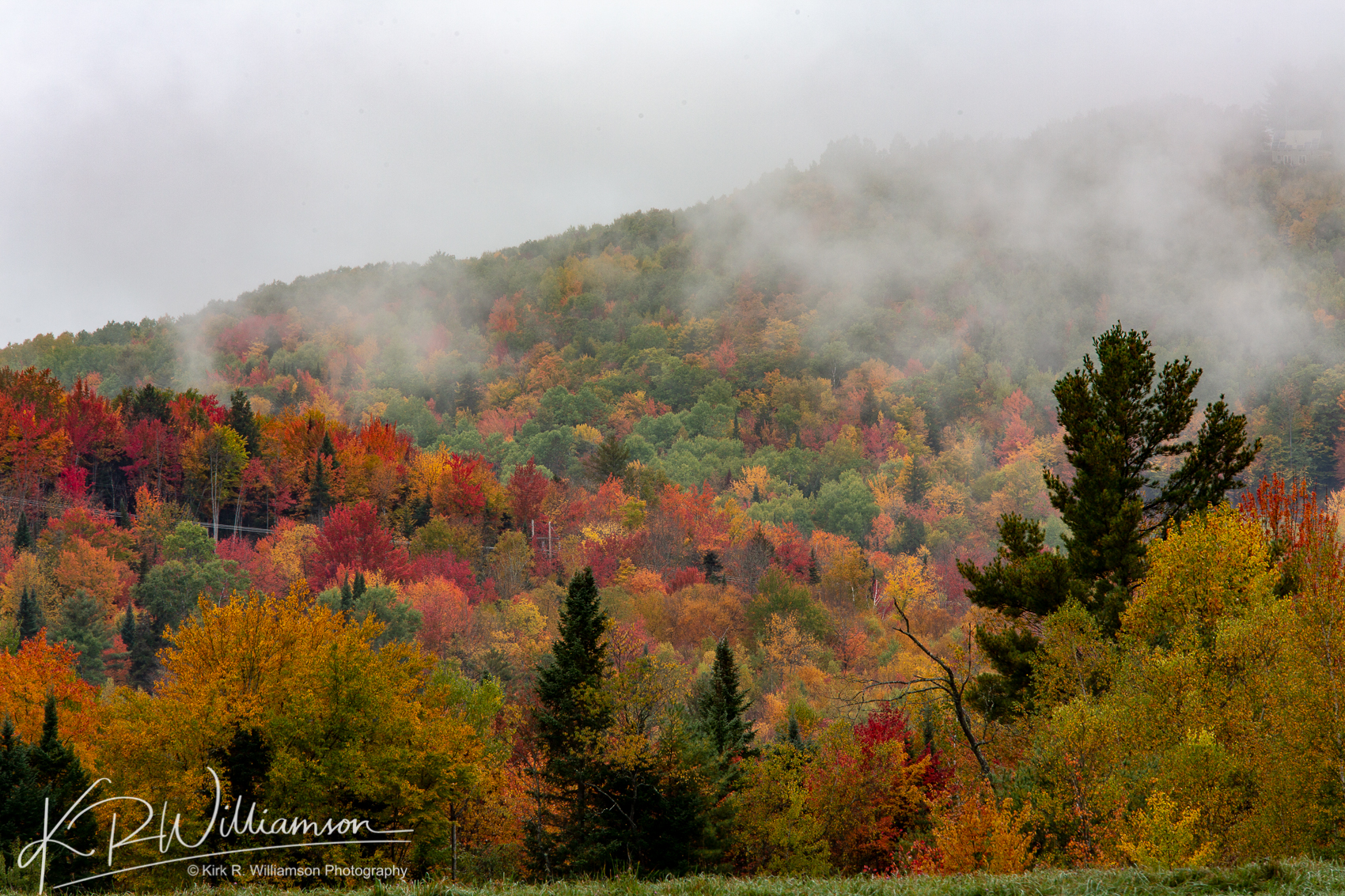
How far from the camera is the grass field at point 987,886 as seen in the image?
12047 mm

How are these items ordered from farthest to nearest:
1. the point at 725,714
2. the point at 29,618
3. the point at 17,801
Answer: the point at 29,618 < the point at 725,714 < the point at 17,801

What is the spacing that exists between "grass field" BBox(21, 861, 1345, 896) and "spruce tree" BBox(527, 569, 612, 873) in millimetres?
18412

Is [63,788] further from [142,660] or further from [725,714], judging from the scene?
[142,660]

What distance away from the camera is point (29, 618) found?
2665 inches

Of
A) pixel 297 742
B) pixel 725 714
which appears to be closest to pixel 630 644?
pixel 725 714

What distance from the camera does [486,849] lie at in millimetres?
40438

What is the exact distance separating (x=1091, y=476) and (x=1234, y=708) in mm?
11289

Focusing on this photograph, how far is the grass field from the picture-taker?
39.5 feet

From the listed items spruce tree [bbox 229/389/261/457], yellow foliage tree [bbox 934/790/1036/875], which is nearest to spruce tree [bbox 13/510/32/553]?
spruce tree [bbox 229/389/261/457]

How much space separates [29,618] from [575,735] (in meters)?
53.0

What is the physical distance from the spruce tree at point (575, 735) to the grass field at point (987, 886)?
60.4 feet

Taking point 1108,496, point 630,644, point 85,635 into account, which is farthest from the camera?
point 85,635

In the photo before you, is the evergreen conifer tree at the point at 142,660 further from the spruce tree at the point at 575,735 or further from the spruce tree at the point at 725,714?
the spruce tree at the point at 575,735

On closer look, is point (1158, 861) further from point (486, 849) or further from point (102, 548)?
point (102, 548)
